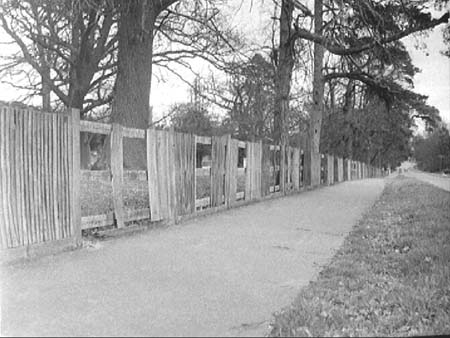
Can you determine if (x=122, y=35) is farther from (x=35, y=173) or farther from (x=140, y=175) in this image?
(x=35, y=173)

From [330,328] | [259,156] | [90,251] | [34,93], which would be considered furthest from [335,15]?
[34,93]

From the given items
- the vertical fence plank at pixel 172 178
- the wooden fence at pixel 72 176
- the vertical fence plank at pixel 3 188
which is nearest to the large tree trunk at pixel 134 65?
the wooden fence at pixel 72 176

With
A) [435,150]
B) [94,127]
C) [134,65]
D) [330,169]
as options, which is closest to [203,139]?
[134,65]

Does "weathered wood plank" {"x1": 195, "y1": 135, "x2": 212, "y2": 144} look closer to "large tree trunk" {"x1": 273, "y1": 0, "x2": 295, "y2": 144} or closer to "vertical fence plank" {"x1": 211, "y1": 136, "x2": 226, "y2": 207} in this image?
"vertical fence plank" {"x1": 211, "y1": 136, "x2": 226, "y2": 207}

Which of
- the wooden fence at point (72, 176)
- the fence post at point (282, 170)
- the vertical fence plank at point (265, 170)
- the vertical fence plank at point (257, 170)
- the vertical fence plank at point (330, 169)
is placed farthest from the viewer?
the vertical fence plank at point (330, 169)

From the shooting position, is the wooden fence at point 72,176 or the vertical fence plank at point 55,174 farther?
the vertical fence plank at point 55,174

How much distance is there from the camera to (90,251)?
5668mm

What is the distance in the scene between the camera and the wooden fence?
16.2 feet

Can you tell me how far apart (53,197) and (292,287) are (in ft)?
9.60

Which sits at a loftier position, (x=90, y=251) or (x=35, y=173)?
(x=35, y=173)

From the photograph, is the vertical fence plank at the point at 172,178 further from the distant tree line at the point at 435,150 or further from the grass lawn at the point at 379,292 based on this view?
the distant tree line at the point at 435,150

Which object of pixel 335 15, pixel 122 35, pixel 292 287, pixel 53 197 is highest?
pixel 335 15

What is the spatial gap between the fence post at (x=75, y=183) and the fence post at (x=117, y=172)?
2.53 feet

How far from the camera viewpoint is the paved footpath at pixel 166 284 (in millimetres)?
3347
